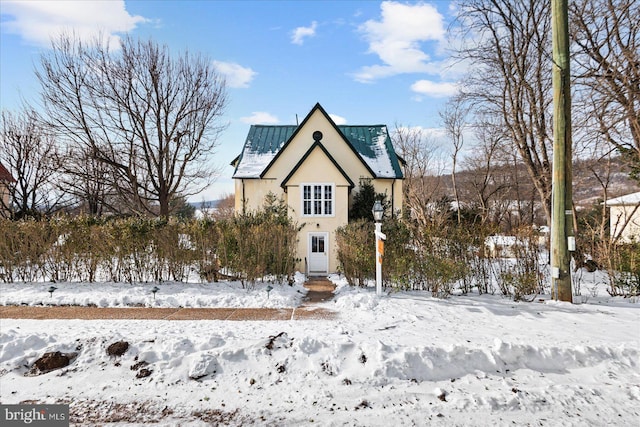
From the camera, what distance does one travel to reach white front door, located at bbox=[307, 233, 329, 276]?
15.5m

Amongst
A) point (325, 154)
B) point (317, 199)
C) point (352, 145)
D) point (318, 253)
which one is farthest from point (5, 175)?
point (352, 145)

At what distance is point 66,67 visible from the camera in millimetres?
16922

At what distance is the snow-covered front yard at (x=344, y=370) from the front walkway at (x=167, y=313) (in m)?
0.46

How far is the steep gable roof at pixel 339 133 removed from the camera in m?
18.0

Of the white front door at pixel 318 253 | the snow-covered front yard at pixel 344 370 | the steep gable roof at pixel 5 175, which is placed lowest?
the snow-covered front yard at pixel 344 370

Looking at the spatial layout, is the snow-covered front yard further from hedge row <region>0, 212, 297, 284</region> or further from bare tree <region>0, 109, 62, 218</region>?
bare tree <region>0, 109, 62, 218</region>

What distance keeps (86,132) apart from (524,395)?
67.2 feet

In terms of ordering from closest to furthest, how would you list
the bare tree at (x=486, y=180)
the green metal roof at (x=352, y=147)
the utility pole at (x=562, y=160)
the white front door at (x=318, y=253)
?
1. the utility pole at (x=562, y=160)
2. the white front door at (x=318, y=253)
3. the green metal roof at (x=352, y=147)
4. the bare tree at (x=486, y=180)

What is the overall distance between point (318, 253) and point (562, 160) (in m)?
9.92

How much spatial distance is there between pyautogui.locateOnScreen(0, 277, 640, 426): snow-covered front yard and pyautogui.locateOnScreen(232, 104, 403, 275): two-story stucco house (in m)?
8.33

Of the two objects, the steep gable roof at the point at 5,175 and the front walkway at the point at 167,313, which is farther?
the steep gable roof at the point at 5,175

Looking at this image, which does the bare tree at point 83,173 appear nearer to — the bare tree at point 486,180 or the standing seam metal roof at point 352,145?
the standing seam metal roof at point 352,145

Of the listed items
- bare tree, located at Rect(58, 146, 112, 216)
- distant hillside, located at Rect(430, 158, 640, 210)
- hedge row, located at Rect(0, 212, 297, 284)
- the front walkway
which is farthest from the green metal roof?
the front walkway

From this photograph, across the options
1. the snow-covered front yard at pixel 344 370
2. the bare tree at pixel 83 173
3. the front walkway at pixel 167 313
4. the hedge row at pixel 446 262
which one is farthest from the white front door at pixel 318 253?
the bare tree at pixel 83 173
